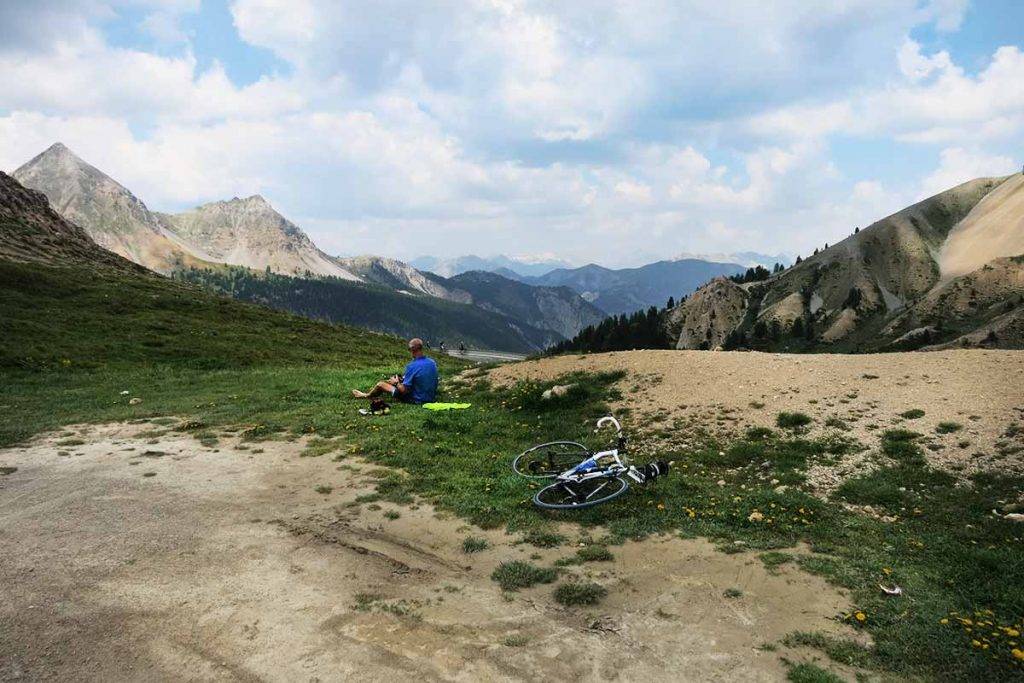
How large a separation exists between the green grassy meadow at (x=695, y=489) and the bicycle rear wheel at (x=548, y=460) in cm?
50

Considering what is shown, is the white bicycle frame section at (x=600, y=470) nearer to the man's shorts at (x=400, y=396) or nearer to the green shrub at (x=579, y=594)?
the green shrub at (x=579, y=594)

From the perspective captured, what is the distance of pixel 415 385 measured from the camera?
2398 cm

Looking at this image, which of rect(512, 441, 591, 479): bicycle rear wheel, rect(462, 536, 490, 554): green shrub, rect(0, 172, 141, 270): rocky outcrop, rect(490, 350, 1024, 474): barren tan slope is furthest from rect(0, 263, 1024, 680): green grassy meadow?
rect(0, 172, 141, 270): rocky outcrop

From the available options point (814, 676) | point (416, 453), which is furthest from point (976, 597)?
point (416, 453)

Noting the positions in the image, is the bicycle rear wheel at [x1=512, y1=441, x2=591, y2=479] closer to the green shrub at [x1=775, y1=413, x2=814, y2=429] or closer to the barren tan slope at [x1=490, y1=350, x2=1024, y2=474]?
the barren tan slope at [x1=490, y1=350, x2=1024, y2=474]

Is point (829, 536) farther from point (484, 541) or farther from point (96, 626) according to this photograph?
point (96, 626)

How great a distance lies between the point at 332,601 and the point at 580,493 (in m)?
6.22

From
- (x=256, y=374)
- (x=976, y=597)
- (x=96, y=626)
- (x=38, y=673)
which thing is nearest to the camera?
(x=38, y=673)

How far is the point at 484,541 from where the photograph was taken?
430 inches

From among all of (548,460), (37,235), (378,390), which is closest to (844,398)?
(548,460)

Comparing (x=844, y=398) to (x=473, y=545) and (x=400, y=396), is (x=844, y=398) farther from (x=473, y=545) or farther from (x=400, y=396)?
(x=400, y=396)

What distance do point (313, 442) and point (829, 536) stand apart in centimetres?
1530

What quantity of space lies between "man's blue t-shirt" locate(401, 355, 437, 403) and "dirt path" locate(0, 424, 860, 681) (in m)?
11.0

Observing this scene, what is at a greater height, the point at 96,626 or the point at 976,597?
the point at 976,597
